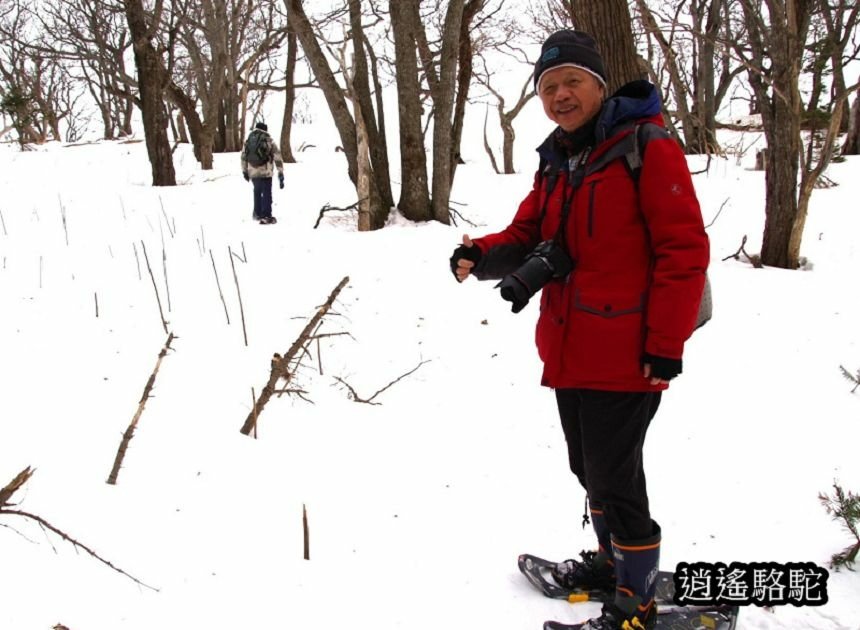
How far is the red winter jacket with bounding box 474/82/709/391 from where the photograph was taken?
1.59m

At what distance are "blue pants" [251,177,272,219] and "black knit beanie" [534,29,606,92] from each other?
20.6 feet

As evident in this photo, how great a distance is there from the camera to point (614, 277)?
170 centimetres

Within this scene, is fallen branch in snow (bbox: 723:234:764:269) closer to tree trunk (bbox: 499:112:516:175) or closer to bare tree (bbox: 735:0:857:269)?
bare tree (bbox: 735:0:857:269)

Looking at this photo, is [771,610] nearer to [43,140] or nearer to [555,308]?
[555,308]

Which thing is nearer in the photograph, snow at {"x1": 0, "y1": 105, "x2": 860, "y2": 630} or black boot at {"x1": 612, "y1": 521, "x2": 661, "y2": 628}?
black boot at {"x1": 612, "y1": 521, "x2": 661, "y2": 628}

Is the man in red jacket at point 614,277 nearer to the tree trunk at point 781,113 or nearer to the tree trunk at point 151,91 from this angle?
the tree trunk at point 781,113

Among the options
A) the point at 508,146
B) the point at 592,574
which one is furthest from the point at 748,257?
the point at 508,146

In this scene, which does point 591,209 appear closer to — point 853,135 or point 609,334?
point 609,334

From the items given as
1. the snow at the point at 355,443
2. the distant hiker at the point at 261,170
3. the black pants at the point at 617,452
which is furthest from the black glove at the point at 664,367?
the distant hiker at the point at 261,170

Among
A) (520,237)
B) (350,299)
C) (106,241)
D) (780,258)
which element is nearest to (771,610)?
(520,237)

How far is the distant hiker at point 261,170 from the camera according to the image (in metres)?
7.62

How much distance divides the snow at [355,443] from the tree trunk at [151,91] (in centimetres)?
450

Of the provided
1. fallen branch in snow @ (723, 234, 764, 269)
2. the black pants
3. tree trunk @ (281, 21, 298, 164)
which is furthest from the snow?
tree trunk @ (281, 21, 298, 164)

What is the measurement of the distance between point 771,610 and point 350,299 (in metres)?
3.39
